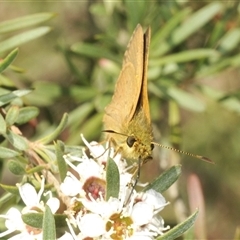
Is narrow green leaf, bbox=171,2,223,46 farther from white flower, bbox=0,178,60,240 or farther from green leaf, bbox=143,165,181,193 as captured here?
white flower, bbox=0,178,60,240

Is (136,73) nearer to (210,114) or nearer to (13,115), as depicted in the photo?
(13,115)

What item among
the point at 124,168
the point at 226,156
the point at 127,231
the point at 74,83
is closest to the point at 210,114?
the point at 226,156

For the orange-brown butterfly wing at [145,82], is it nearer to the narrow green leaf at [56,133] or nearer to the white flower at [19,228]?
the narrow green leaf at [56,133]

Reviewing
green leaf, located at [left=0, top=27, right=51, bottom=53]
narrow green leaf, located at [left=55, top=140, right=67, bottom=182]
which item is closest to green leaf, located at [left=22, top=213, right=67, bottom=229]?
narrow green leaf, located at [left=55, top=140, right=67, bottom=182]

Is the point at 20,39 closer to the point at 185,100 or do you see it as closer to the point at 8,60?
the point at 8,60

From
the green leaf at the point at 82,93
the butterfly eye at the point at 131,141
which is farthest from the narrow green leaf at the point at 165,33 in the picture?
the butterfly eye at the point at 131,141

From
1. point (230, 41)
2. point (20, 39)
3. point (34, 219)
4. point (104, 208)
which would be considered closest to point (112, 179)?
point (104, 208)
